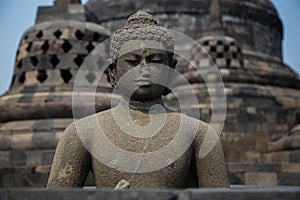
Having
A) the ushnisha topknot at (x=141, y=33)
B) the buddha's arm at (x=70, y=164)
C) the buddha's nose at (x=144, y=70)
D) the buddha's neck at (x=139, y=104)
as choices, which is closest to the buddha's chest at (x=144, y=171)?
the buddha's arm at (x=70, y=164)

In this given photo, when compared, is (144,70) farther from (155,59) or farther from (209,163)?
(209,163)

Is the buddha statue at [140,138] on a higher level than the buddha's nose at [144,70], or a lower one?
lower

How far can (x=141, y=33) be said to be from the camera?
3330 millimetres

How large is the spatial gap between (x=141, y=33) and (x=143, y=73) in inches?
10.4

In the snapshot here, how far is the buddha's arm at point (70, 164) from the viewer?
3143mm

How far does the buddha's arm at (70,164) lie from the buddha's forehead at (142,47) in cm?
→ 61

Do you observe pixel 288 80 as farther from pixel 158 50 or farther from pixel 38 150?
pixel 158 50

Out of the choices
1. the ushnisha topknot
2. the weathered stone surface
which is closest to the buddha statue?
the ushnisha topknot

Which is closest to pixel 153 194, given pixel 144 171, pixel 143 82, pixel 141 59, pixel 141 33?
pixel 144 171

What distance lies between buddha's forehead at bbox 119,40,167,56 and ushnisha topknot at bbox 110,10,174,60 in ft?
0.08

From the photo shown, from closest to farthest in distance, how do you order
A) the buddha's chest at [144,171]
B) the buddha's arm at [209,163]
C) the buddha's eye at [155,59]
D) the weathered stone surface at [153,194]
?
the weathered stone surface at [153,194] → the buddha's chest at [144,171] → the buddha's arm at [209,163] → the buddha's eye at [155,59]

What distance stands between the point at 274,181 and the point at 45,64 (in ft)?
14.0

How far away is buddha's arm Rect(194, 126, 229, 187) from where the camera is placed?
3.20 metres

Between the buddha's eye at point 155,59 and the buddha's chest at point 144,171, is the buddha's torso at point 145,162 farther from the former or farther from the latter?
the buddha's eye at point 155,59
